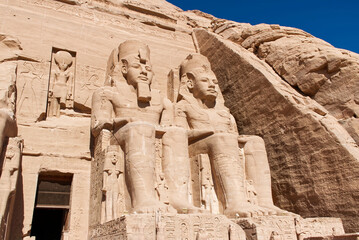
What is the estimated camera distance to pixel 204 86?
19.3 ft

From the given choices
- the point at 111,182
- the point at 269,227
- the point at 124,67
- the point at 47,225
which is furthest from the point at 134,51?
the point at 47,225

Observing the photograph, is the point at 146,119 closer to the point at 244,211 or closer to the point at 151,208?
the point at 151,208

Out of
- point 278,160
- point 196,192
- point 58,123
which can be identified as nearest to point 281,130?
point 278,160

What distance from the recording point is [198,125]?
5535 mm

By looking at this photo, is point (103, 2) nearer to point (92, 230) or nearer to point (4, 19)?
point (4, 19)

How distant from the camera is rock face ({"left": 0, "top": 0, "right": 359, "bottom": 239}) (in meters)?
4.75

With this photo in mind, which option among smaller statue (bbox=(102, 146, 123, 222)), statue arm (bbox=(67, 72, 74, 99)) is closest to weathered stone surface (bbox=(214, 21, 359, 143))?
smaller statue (bbox=(102, 146, 123, 222))

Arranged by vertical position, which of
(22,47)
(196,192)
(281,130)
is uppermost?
(22,47)

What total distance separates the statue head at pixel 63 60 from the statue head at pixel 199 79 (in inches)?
74.9

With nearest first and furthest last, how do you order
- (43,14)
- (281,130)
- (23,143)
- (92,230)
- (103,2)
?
1. (92,230)
2. (23,143)
3. (281,130)
4. (43,14)
5. (103,2)

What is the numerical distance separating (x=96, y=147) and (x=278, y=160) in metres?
2.81

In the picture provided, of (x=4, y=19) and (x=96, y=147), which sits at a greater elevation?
(x=4, y=19)

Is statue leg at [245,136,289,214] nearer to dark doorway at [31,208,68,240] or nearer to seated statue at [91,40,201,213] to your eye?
seated statue at [91,40,201,213]

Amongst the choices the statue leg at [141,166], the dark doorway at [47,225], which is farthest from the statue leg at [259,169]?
the dark doorway at [47,225]
